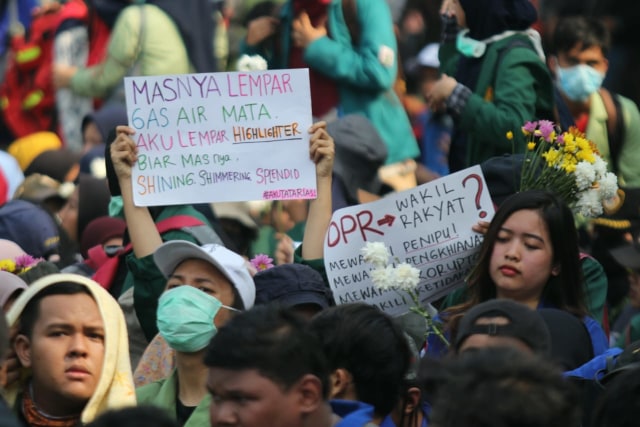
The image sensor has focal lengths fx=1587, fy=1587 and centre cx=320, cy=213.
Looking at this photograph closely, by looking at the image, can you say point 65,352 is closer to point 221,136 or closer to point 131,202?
point 131,202

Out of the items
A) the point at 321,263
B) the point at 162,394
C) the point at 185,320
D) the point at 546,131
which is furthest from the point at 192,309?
the point at 546,131

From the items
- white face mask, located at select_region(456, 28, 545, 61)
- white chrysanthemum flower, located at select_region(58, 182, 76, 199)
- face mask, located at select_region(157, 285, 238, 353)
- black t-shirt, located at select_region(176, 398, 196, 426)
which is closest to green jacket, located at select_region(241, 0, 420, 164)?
white chrysanthemum flower, located at select_region(58, 182, 76, 199)

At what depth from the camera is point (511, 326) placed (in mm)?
5309

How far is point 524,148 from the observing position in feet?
26.5

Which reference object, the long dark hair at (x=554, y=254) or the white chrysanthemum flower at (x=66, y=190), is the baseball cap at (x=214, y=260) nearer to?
the long dark hair at (x=554, y=254)

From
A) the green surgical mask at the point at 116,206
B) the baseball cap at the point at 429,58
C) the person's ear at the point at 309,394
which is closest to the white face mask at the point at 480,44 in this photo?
the green surgical mask at the point at 116,206

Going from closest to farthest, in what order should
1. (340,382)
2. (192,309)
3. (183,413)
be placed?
1. (340,382)
2. (183,413)
3. (192,309)

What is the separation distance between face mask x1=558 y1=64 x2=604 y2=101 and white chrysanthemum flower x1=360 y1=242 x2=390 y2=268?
3582mm

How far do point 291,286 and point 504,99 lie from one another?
6.67 feet

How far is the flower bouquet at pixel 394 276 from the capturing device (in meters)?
6.45

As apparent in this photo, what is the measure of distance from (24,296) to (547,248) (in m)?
2.17

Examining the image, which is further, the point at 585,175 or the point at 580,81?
the point at 580,81

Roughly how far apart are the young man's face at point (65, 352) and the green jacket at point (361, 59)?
448cm

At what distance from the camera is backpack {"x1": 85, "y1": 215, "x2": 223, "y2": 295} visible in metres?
7.38
